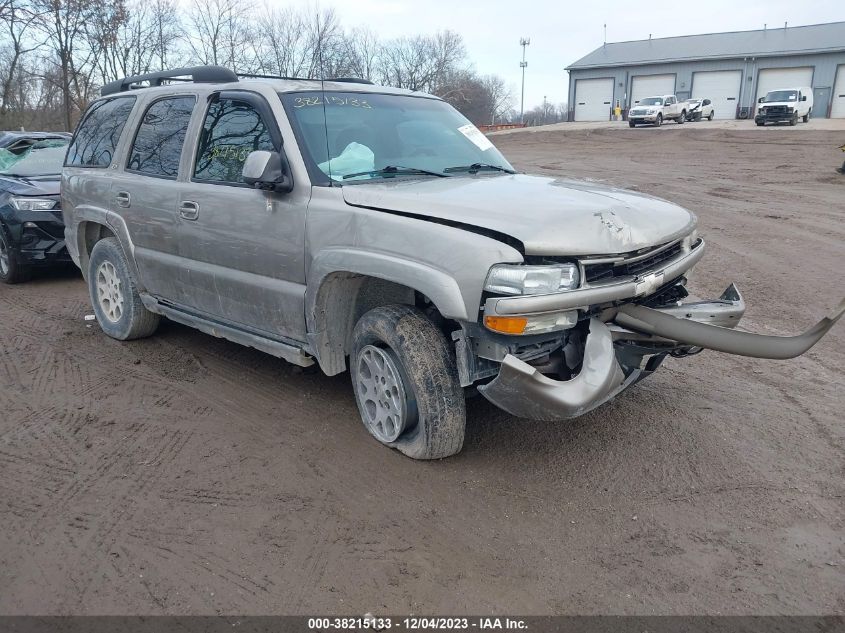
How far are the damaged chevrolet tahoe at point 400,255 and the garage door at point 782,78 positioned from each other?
46044mm

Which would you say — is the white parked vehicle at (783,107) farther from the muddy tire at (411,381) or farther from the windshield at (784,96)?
the muddy tire at (411,381)

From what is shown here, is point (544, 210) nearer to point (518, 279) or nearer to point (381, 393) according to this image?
point (518, 279)

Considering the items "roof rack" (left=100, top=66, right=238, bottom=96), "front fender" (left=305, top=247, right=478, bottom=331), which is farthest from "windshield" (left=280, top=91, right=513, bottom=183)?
"roof rack" (left=100, top=66, right=238, bottom=96)

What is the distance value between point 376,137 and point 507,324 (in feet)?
5.78

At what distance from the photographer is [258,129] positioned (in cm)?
423

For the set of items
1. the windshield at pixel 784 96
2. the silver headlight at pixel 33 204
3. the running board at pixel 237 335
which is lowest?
the running board at pixel 237 335

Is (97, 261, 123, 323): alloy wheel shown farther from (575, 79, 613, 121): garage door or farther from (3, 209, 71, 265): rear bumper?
(575, 79, 613, 121): garage door

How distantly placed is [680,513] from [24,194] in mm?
7994

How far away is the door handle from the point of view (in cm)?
454

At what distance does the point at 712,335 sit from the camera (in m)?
3.42

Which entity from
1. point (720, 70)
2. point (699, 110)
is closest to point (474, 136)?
point (699, 110)

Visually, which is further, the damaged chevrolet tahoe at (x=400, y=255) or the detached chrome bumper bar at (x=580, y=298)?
the damaged chevrolet tahoe at (x=400, y=255)

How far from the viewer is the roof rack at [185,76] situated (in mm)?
4680

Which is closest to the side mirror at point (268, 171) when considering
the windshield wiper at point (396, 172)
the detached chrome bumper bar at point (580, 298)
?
the windshield wiper at point (396, 172)
